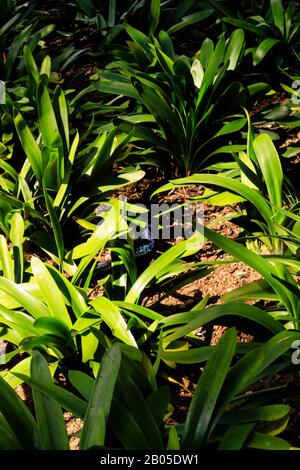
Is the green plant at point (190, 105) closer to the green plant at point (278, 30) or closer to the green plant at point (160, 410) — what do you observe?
the green plant at point (278, 30)

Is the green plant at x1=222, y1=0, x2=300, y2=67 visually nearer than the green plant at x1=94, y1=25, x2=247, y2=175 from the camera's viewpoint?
No

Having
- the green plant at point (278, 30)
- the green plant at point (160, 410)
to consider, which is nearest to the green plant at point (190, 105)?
the green plant at point (278, 30)

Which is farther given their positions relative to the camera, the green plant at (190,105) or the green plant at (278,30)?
the green plant at (278,30)

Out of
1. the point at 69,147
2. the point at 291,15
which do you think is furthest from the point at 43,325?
the point at 291,15

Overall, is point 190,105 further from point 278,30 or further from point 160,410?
point 160,410

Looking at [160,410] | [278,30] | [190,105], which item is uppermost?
[278,30]

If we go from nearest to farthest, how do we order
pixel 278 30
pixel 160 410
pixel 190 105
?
pixel 160 410 < pixel 190 105 < pixel 278 30

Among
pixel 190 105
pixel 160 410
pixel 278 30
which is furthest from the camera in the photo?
pixel 278 30

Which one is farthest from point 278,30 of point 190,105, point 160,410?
point 160,410

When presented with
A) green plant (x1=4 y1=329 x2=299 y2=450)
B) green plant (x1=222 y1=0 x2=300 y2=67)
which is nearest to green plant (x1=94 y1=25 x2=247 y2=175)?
green plant (x1=222 y1=0 x2=300 y2=67)

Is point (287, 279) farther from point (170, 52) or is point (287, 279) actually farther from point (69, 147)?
point (170, 52)

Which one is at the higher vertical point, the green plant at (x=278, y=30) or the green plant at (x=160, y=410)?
the green plant at (x=278, y=30)

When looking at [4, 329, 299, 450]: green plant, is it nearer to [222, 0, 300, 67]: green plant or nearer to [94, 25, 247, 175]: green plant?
[94, 25, 247, 175]: green plant

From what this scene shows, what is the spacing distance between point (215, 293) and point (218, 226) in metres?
0.47
